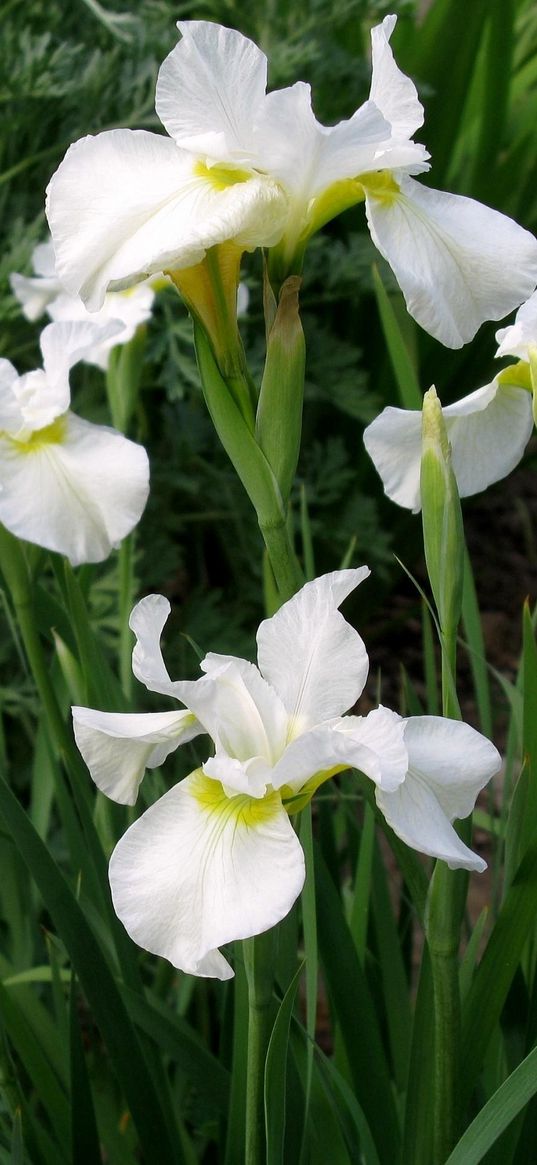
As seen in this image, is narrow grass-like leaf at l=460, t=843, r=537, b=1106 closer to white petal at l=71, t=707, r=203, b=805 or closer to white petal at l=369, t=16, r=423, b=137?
white petal at l=71, t=707, r=203, b=805

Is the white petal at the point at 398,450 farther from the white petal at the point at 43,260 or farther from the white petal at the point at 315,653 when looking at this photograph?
the white petal at the point at 43,260

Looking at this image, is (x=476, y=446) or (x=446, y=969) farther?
(x=476, y=446)

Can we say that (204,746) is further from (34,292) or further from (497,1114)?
(497,1114)

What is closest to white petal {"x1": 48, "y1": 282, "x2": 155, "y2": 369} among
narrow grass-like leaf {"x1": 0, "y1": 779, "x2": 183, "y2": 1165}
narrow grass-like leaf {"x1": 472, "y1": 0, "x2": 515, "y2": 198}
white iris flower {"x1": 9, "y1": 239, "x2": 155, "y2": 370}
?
white iris flower {"x1": 9, "y1": 239, "x2": 155, "y2": 370}

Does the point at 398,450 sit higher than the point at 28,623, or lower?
higher

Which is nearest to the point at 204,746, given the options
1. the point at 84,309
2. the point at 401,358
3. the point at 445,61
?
the point at 84,309

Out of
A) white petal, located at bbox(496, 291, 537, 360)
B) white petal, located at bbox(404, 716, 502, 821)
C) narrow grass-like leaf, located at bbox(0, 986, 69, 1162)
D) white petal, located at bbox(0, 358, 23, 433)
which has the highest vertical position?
white petal, located at bbox(496, 291, 537, 360)
